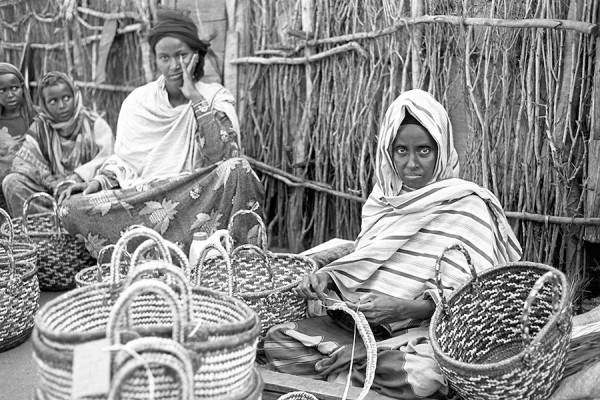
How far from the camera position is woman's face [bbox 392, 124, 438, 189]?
2580mm

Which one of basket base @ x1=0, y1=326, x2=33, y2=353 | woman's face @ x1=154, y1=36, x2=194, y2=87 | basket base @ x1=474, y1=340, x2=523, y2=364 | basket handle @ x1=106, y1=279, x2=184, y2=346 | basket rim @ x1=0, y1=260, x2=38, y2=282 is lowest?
basket base @ x1=0, y1=326, x2=33, y2=353

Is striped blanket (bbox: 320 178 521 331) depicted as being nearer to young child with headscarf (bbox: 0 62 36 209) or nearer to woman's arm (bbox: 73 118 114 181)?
woman's arm (bbox: 73 118 114 181)

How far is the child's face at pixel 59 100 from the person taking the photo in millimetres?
4504

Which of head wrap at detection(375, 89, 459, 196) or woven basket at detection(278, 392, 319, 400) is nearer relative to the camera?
woven basket at detection(278, 392, 319, 400)

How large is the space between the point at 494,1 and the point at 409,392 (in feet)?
6.17

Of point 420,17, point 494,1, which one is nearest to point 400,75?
point 420,17

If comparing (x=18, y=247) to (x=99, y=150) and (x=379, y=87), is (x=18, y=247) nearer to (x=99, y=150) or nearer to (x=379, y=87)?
(x=99, y=150)

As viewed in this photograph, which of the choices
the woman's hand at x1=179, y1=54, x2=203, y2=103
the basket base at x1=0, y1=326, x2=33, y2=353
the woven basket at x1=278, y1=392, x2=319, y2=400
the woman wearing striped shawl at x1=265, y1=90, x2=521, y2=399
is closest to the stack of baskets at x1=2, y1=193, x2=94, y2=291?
the basket base at x1=0, y1=326, x2=33, y2=353

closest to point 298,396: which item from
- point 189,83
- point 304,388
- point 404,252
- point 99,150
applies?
point 304,388

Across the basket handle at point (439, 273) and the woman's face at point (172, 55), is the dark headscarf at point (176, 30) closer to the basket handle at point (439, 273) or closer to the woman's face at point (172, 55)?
the woman's face at point (172, 55)

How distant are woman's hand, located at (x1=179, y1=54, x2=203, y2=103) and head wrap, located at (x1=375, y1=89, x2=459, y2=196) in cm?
159

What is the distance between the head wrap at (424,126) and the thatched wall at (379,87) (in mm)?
693

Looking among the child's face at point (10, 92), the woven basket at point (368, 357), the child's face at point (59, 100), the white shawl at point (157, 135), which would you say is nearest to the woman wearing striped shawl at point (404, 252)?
the woven basket at point (368, 357)

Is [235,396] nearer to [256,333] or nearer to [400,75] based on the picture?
[256,333]
